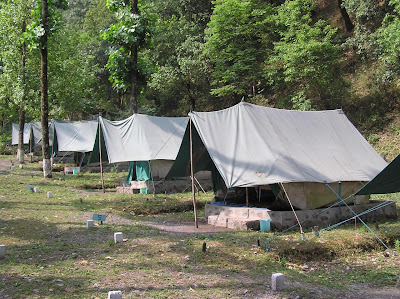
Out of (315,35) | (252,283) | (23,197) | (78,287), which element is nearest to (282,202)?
(252,283)

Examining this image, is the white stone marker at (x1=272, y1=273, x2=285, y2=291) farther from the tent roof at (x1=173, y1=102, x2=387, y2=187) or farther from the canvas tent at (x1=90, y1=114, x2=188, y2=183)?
the canvas tent at (x1=90, y1=114, x2=188, y2=183)

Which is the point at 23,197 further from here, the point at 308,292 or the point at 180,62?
the point at 180,62

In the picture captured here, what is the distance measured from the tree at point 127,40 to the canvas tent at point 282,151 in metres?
6.56

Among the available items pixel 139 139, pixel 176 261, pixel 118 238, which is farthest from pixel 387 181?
pixel 139 139

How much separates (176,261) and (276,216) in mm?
3057

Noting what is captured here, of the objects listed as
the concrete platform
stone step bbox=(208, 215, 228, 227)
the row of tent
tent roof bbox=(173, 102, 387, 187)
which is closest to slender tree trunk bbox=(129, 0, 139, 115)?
the row of tent

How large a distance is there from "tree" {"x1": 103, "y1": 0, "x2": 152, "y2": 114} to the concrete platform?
7.97 meters

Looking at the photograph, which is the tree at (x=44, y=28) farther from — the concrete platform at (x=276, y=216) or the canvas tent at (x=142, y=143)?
the concrete platform at (x=276, y=216)

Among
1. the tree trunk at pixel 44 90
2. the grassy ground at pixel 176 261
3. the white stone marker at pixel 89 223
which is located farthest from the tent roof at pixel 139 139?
the white stone marker at pixel 89 223

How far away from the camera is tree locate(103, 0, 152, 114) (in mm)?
15117

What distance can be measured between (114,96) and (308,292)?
32.2 metres

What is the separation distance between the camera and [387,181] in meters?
5.77

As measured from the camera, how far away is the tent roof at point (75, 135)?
2252 cm

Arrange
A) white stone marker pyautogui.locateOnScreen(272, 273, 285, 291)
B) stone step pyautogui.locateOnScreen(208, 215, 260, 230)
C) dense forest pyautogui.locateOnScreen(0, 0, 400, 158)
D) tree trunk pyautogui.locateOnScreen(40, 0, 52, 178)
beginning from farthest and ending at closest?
dense forest pyautogui.locateOnScreen(0, 0, 400, 158)
tree trunk pyautogui.locateOnScreen(40, 0, 52, 178)
stone step pyautogui.locateOnScreen(208, 215, 260, 230)
white stone marker pyautogui.locateOnScreen(272, 273, 285, 291)
